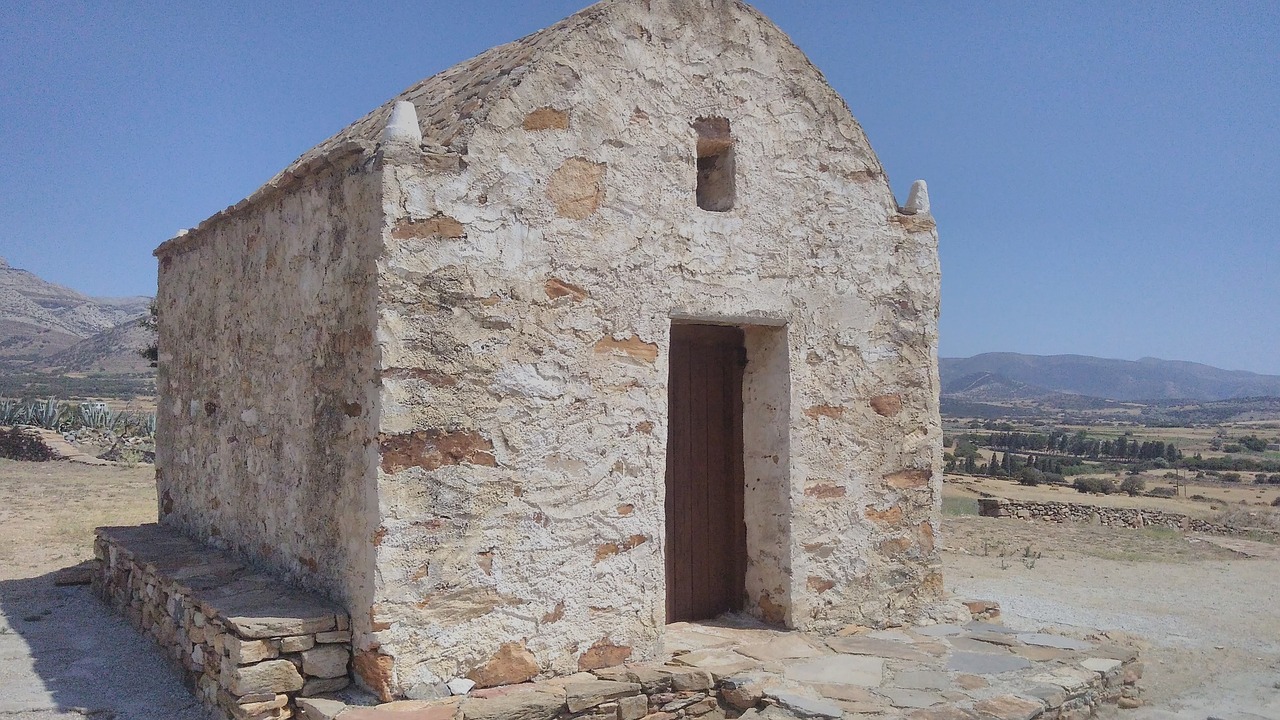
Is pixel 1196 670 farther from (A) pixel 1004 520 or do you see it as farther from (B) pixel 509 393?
(A) pixel 1004 520

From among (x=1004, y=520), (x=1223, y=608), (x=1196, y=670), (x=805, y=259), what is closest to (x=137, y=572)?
(x=805, y=259)

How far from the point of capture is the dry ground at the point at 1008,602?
5062mm

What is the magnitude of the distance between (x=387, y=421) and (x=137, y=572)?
323cm

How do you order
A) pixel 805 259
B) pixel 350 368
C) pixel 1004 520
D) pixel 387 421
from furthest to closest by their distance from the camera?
pixel 1004 520 → pixel 805 259 → pixel 350 368 → pixel 387 421

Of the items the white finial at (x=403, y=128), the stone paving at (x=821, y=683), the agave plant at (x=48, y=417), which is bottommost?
the stone paving at (x=821, y=683)

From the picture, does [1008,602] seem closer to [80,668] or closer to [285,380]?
[285,380]

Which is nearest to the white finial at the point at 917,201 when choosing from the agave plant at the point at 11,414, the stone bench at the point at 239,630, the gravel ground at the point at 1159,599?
the gravel ground at the point at 1159,599

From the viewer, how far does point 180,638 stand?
4.97m

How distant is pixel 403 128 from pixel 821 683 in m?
3.27

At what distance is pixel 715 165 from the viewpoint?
5.20 m

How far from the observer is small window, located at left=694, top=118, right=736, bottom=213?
498cm

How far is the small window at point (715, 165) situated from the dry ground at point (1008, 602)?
→ 12.4ft

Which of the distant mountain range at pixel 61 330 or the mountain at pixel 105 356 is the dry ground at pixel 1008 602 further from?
the mountain at pixel 105 356

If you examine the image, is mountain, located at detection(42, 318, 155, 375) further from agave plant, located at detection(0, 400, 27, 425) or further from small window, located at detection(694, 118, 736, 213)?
small window, located at detection(694, 118, 736, 213)
